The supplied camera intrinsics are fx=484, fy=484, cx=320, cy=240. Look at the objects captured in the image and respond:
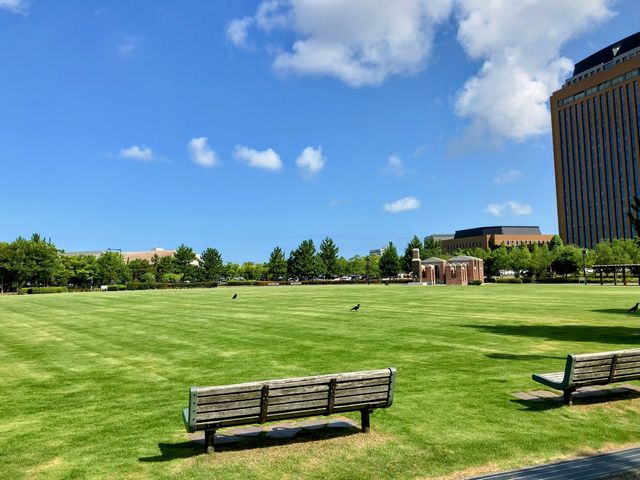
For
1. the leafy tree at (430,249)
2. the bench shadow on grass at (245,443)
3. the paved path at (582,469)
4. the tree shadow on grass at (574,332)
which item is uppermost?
the leafy tree at (430,249)

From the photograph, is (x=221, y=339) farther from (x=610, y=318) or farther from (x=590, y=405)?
(x=610, y=318)

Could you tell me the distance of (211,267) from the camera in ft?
420

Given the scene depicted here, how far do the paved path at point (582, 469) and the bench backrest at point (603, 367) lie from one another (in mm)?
2044

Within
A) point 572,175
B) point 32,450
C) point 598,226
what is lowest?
point 32,450

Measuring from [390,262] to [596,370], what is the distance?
119 metres

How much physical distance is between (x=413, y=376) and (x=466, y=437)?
3948 mm

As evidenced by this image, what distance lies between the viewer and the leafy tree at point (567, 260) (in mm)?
95119

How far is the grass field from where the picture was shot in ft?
20.9

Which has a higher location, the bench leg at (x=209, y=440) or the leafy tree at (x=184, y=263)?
the leafy tree at (x=184, y=263)

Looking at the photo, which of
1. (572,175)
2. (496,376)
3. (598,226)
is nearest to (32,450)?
(496,376)

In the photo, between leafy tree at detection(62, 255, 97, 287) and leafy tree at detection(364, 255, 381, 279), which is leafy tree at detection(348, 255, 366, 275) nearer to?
leafy tree at detection(364, 255, 381, 279)

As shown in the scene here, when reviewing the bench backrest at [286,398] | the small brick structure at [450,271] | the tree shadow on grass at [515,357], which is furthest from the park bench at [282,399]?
the small brick structure at [450,271]

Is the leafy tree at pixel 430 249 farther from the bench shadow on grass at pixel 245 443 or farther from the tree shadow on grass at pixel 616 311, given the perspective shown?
the bench shadow on grass at pixel 245 443

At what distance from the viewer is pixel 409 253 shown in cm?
12300
